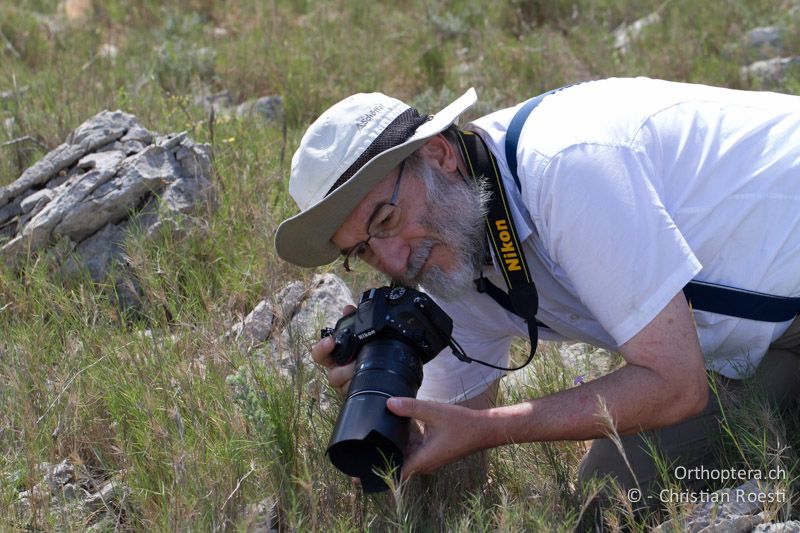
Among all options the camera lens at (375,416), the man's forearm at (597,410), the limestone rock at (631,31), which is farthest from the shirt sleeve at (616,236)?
the limestone rock at (631,31)

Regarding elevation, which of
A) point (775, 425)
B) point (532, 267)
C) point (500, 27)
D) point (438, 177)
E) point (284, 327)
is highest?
point (438, 177)

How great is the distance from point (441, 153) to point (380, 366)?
61 centimetres

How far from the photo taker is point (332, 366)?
2.71 m

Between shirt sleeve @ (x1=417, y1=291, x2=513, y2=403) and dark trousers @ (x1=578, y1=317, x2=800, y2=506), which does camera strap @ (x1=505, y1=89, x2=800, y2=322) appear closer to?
dark trousers @ (x1=578, y1=317, x2=800, y2=506)

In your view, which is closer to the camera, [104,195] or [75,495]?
[75,495]

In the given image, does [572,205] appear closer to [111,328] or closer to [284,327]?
[284,327]

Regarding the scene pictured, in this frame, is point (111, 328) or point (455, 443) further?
point (111, 328)

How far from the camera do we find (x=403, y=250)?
269 cm

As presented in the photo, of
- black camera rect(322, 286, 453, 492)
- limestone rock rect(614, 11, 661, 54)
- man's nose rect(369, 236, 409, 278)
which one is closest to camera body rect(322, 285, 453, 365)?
black camera rect(322, 286, 453, 492)

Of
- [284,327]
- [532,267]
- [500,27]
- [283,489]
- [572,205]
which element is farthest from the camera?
[500,27]

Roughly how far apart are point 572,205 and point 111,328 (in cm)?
178

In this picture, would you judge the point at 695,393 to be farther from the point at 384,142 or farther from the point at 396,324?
the point at 384,142

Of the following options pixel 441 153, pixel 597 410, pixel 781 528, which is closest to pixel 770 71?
pixel 441 153

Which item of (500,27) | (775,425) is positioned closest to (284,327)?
(775,425)
